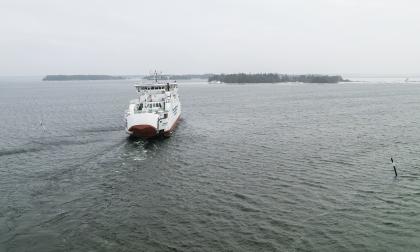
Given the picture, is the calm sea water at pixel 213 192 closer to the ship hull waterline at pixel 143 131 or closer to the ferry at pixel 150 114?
the ship hull waterline at pixel 143 131

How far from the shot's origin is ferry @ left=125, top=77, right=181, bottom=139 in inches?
2314

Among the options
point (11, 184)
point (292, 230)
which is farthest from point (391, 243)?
point (11, 184)

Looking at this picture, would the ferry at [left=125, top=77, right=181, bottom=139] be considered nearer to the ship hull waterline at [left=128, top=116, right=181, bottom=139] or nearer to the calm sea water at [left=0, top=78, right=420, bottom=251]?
the ship hull waterline at [left=128, top=116, right=181, bottom=139]

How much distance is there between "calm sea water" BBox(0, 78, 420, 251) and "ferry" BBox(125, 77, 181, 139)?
7.23 ft

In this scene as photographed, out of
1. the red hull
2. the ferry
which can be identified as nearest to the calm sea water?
the red hull

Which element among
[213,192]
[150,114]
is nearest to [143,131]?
[150,114]

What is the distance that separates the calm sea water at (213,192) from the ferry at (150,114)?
7.23ft

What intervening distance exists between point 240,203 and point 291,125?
145ft

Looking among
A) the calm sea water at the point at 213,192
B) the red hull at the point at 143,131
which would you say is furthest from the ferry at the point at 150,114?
the calm sea water at the point at 213,192

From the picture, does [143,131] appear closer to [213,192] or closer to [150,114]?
[150,114]

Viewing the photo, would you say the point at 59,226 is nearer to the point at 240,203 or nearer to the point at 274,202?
the point at 240,203

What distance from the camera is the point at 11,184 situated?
37844 mm

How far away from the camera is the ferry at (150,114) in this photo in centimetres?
5878

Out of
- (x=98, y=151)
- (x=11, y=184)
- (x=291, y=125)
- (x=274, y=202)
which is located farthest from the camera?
(x=291, y=125)
